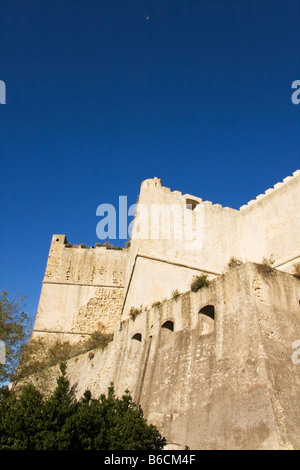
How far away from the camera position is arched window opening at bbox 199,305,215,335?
36.5 ft

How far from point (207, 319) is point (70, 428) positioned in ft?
15.6

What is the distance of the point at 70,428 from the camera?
863 cm

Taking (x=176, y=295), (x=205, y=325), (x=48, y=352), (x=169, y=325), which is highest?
(x=176, y=295)

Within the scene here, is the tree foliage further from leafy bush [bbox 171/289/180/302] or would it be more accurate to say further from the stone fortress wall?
leafy bush [bbox 171/289/180/302]

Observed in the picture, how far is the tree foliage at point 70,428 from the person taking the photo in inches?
330

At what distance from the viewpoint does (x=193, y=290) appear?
11.9 metres

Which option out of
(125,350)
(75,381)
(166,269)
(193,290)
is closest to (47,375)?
(75,381)

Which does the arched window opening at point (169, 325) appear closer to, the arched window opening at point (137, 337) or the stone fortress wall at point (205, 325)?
the stone fortress wall at point (205, 325)

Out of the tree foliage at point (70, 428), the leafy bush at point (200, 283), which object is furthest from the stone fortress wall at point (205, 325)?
the tree foliage at point (70, 428)

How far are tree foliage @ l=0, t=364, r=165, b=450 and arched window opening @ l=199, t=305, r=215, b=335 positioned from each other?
2972 mm

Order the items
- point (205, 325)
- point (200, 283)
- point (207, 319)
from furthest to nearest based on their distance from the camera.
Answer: point (200, 283) < point (207, 319) < point (205, 325)

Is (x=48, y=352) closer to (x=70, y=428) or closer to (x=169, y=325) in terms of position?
(x=169, y=325)

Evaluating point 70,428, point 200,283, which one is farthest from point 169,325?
point 70,428

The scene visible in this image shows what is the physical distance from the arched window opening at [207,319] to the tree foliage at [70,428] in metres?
2.97
